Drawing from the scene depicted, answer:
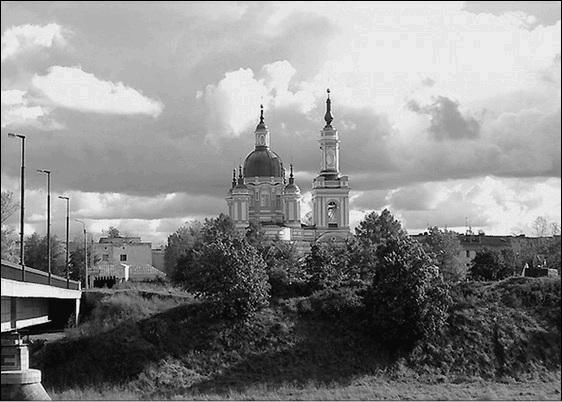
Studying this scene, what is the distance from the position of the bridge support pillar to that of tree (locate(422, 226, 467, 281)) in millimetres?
48917

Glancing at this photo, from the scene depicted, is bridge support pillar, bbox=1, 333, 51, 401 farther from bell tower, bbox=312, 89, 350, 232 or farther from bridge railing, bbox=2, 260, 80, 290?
bell tower, bbox=312, 89, 350, 232

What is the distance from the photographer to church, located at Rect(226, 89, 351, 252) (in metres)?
133

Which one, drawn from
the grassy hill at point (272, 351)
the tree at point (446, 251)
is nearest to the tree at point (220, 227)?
the tree at point (446, 251)

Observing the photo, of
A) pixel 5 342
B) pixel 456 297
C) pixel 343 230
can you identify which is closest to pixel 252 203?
pixel 343 230

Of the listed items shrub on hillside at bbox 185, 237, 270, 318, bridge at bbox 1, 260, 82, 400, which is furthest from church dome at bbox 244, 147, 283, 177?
bridge at bbox 1, 260, 82, 400

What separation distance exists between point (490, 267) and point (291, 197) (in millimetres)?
40412

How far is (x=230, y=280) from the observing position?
67188 millimetres

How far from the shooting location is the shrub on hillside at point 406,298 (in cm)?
6619

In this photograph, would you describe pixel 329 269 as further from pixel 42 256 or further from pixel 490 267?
pixel 42 256

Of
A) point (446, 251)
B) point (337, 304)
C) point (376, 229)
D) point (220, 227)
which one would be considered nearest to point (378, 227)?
point (376, 229)

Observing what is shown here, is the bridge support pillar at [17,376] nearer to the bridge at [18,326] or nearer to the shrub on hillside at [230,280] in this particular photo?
the bridge at [18,326]

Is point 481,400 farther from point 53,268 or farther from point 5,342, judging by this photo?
point 53,268

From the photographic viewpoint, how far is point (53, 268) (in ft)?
336

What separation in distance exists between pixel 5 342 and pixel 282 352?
22814mm
